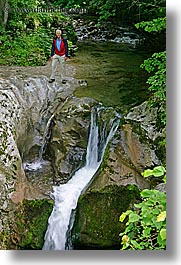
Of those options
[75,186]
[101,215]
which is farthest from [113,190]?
[75,186]

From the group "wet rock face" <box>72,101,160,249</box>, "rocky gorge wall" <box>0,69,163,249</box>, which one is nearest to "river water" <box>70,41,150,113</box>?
"rocky gorge wall" <box>0,69,163,249</box>

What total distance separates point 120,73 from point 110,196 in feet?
5.07

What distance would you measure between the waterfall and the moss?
1.6 inches

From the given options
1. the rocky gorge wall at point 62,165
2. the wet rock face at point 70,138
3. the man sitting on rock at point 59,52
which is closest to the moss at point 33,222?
the rocky gorge wall at point 62,165

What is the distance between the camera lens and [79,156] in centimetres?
346

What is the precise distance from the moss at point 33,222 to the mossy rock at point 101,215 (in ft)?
0.72

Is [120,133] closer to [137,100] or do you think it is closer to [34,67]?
[137,100]

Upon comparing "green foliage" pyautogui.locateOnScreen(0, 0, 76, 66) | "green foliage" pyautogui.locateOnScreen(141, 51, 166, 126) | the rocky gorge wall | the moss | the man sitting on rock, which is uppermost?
"green foliage" pyautogui.locateOnScreen(0, 0, 76, 66)

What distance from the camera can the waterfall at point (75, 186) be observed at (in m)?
2.98

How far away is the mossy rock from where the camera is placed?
281 cm

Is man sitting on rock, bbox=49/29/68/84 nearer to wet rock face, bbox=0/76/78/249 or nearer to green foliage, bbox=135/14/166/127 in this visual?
wet rock face, bbox=0/76/78/249

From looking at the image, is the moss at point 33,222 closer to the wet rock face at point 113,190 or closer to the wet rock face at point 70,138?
the wet rock face at point 113,190

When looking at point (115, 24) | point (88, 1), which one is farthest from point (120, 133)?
point (115, 24)

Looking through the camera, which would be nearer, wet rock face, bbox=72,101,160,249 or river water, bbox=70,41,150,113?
wet rock face, bbox=72,101,160,249
